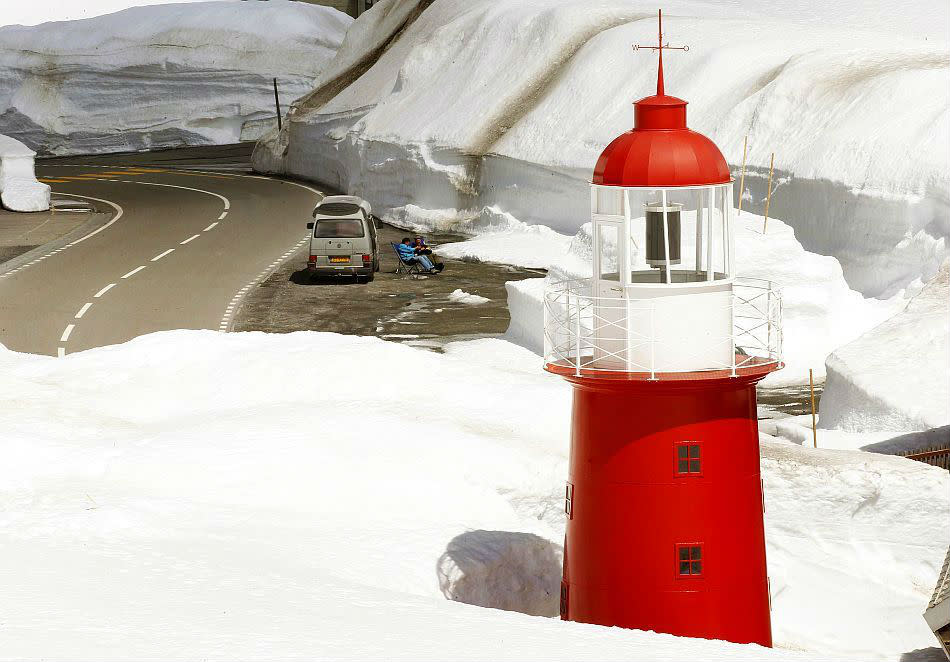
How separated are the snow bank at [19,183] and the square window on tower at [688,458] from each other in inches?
1813

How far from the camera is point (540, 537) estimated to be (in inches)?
648

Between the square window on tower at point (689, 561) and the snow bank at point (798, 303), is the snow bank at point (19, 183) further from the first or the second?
the square window on tower at point (689, 561)

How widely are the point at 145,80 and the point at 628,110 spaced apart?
50.4 m

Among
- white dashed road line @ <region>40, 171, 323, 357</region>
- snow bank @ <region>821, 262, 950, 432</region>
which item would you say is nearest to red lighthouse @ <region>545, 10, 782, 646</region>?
snow bank @ <region>821, 262, 950, 432</region>

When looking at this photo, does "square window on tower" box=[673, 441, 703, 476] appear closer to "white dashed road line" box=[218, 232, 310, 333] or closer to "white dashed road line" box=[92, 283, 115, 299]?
"white dashed road line" box=[218, 232, 310, 333]

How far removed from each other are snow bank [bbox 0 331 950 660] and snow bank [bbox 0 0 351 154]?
68688mm

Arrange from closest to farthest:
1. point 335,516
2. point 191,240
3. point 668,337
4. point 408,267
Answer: point 668,337 → point 335,516 → point 408,267 → point 191,240

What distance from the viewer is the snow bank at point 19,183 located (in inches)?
2158

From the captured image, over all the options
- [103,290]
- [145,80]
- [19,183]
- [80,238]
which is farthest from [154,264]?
[145,80]

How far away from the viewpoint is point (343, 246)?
38969mm

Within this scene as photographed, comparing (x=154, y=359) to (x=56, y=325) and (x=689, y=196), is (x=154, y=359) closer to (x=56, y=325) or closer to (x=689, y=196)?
(x=56, y=325)

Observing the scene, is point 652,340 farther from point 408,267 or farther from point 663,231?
point 408,267

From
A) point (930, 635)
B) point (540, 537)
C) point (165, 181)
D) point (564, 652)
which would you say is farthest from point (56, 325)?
point (165, 181)

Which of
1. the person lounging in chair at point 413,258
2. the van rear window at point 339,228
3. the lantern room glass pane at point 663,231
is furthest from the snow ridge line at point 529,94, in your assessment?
the lantern room glass pane at point 663,231
